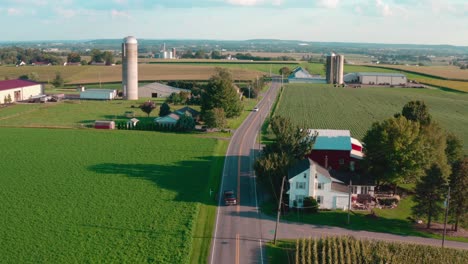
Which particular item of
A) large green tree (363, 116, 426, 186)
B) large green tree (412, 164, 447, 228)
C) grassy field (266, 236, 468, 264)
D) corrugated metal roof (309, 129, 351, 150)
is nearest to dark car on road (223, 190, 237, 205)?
grassy field (266, 236, 468, 264)

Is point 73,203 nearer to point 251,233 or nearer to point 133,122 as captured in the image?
point 251,233

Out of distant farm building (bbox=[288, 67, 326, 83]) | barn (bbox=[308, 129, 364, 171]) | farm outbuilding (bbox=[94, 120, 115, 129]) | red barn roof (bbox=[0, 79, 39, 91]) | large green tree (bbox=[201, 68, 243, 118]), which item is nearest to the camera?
barn (bbox=[308, 129, 364, 171])

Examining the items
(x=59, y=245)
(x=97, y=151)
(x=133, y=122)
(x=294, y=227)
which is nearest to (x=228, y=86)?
(x=133, y=122)

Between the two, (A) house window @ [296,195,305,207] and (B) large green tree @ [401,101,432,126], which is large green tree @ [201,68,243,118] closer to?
(B) large green tree @ [401,101,432,126]

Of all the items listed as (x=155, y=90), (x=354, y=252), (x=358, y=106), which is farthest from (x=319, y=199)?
(x=155, y=90)

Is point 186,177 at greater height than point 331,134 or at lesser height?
lesser

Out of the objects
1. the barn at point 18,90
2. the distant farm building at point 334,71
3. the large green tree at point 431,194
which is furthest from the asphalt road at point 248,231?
the distant farm building at point 334,71

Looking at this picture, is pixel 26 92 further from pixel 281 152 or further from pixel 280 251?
pixel 280 251
